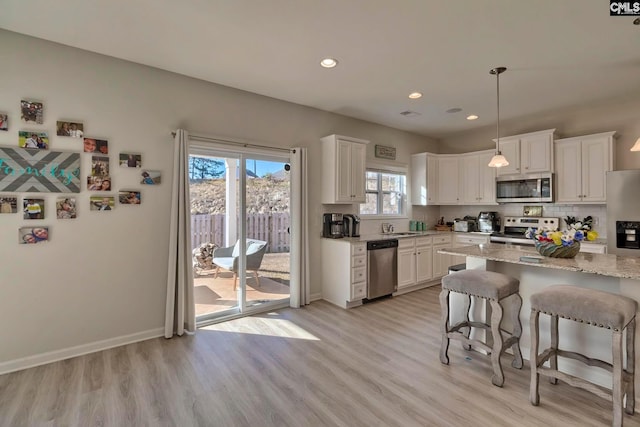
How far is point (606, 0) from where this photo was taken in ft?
7.23

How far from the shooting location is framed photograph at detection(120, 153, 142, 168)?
3090 mm

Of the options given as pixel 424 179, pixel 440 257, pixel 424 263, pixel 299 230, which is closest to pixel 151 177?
pixel 299 230

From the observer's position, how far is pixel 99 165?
2975 millimetres

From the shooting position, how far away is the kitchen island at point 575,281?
2.18m

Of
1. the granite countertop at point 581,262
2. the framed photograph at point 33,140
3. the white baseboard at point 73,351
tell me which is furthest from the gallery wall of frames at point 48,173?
the granite countertop at point 581,262

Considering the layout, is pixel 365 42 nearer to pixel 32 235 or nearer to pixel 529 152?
pixel 32 235

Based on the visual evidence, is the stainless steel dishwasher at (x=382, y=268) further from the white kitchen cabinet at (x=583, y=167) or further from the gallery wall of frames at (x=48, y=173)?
the gallery wall of frames at (x=48, y=173)

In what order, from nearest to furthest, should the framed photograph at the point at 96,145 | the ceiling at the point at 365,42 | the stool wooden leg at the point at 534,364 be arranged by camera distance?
1. the stool wooden leg at the point at 534,364
2. the ceiling at the point at 365,42
3. the framed photograph at the point at 96,145

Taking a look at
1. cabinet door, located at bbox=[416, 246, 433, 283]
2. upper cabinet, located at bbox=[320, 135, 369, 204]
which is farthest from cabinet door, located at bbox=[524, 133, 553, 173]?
upper cabinet, located at bbox=[320, 135, 369, 204]

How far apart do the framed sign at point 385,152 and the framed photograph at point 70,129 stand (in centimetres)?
418

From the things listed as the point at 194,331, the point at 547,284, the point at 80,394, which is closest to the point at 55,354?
the point at 80,394

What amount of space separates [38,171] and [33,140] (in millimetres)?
273

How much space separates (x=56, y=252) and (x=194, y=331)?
1.53m

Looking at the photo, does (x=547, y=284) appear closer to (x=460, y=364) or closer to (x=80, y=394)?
(x=460, y=364)
